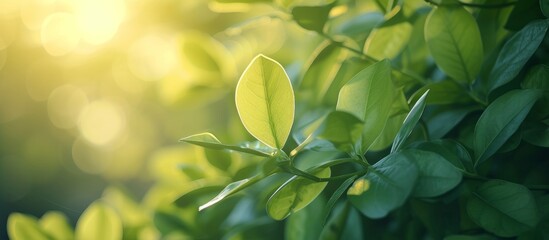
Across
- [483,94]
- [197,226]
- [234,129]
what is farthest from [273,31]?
[483,94]

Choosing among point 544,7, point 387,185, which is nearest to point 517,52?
point 544,7

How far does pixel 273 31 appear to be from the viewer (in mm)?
1136

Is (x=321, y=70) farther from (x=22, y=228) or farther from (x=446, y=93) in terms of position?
(x=22, y=228)

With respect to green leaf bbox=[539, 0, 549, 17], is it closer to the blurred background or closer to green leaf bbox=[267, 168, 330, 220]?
green leaf bbox=[267, 168, 330, 220]

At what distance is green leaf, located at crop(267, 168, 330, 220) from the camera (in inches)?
16.2

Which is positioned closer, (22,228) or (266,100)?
(266,100)

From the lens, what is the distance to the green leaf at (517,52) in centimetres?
42

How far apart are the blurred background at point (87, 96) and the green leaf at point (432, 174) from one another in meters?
0.64

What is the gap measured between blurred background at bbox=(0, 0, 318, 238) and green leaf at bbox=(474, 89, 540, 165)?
630 millimetres

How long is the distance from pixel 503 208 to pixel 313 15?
0.70 ft

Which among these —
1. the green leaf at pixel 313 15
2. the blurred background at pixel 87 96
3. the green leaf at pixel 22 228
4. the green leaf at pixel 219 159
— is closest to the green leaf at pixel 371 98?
the green leaf at pixel 313 15

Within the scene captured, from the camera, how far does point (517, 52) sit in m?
0.43

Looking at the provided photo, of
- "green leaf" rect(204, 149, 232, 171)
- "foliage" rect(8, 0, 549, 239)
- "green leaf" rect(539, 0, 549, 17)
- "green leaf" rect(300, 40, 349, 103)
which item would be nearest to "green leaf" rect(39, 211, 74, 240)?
"foliage" rect(8, 0, 549, 239)

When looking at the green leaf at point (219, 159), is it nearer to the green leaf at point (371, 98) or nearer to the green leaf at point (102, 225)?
the green leaf at point (102, 225)
